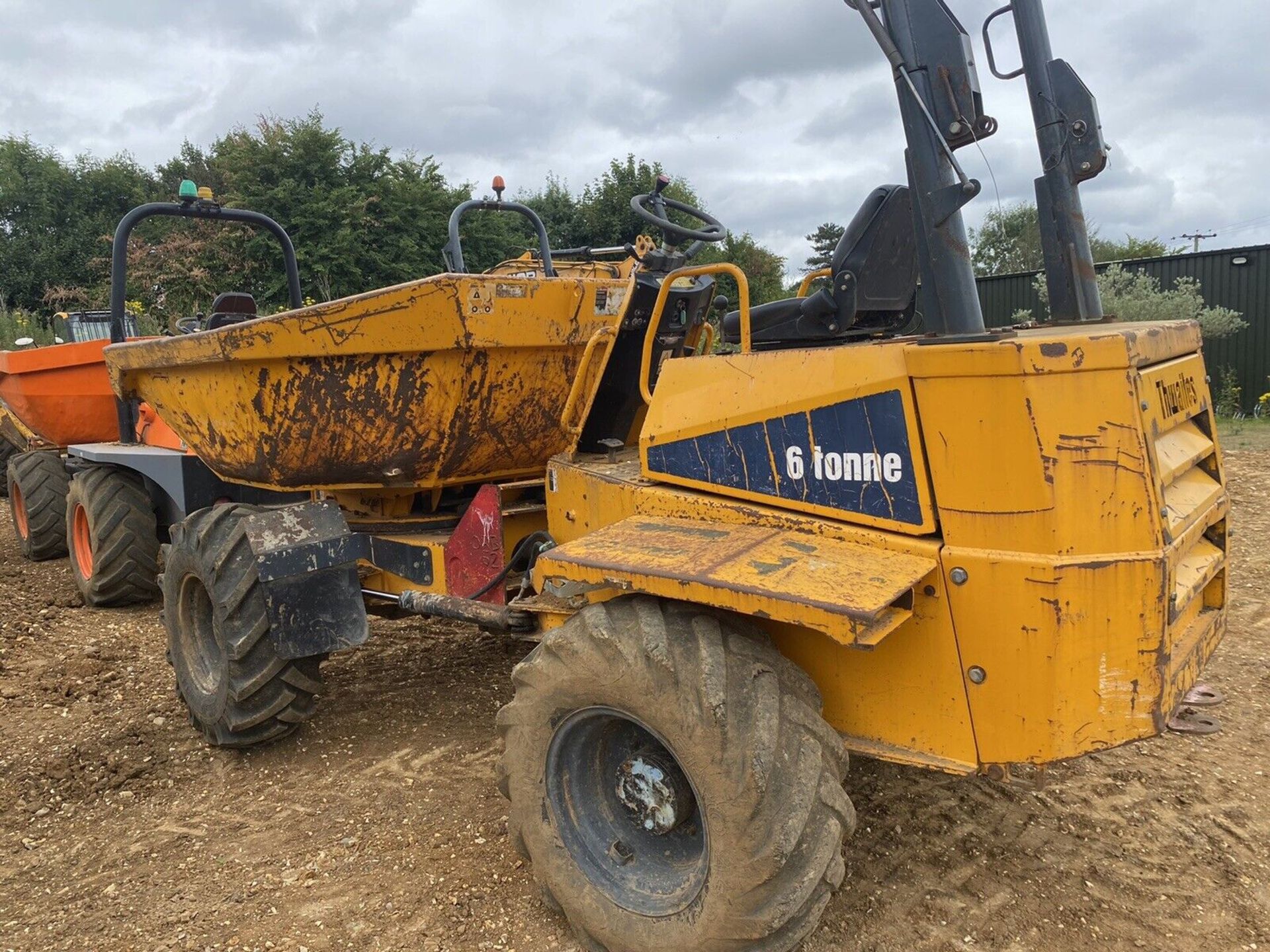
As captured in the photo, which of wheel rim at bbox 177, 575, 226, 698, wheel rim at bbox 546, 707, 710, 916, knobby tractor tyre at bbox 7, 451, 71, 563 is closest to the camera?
wheel rim at bbox 546, 707, 710, 916

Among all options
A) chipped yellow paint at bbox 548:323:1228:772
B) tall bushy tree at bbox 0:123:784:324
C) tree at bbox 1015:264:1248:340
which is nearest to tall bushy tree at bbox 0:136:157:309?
tall bushy tree at bbox 0:123:784:324

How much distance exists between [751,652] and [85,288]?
2688cm

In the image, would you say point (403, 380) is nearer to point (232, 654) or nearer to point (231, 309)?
point (232, 654)

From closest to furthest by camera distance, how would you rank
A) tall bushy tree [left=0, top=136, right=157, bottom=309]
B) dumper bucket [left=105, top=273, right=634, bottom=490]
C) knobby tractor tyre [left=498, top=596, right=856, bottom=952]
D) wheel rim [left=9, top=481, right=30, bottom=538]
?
knobby tractor tyre [left=498, top=596, right=856, bottom=952] → dumper bucket [left=105, top=273, right=634, bottom=490] → wheel rim [left=9, top=481, right=30, bottom=538] → tall bushy tree [left=0, top=136, right=157, bottom=309]

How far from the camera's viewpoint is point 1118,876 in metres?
2.85

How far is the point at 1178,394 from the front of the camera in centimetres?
267

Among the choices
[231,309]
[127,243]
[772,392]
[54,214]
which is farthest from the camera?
[54,214]

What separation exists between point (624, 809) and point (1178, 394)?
2.00 meters

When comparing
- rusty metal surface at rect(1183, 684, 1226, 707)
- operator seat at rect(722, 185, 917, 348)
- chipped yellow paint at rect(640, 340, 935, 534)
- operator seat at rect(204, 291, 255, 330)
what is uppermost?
operator seat at rect(204, 291, 255, 330)

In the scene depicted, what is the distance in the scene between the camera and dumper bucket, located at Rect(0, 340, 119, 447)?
276 inches

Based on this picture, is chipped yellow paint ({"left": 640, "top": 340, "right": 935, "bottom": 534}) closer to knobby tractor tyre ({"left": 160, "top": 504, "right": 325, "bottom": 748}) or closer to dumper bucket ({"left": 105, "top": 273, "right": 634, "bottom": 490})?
dumper bucket ({"left": 105, "top": 273, "right": 634, "bottom": 490})

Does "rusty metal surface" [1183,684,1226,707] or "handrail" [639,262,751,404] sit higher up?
"handrail" [639,262,751,404]

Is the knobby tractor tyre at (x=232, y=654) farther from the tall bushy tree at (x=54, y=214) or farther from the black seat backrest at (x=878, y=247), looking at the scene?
the tall bushy tree at (x=54, y=214)

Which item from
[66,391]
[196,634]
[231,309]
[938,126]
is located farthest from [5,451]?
[938,126]
